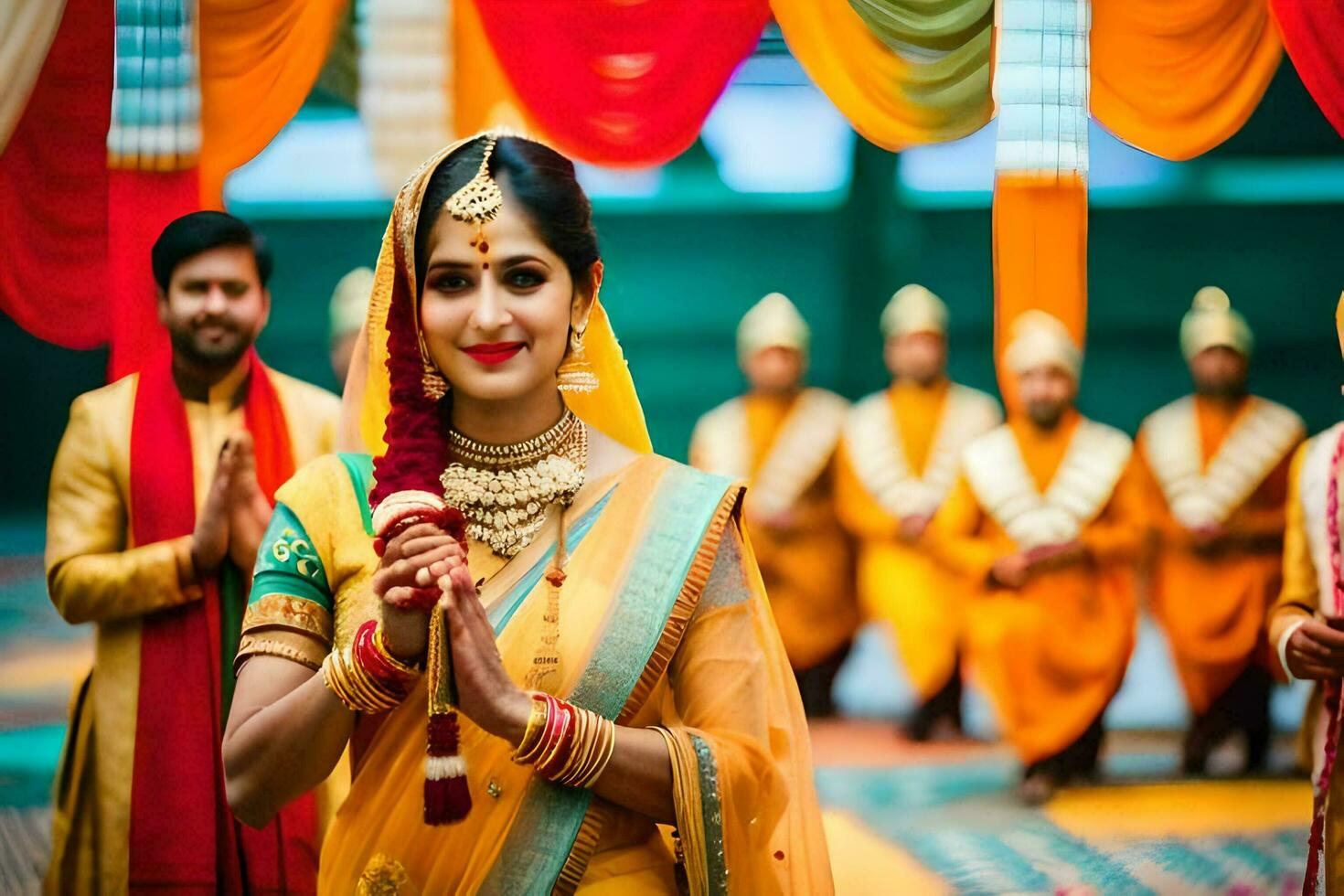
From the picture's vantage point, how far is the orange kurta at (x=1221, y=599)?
3311 millimetres

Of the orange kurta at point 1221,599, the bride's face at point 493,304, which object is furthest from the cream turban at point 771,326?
the bride's face at point 493,304

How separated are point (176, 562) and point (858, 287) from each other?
58.1 inches

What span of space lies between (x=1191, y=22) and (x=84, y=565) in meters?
2.52

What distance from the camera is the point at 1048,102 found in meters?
3.27

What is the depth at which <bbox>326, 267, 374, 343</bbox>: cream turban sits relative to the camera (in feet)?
10.6

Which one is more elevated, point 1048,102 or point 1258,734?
point 1048,102

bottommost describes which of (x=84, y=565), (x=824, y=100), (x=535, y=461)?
(x=84, y=565)

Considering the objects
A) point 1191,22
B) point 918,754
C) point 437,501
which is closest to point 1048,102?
point 1191,22

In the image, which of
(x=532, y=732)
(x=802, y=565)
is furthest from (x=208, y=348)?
(x=532, y=732)

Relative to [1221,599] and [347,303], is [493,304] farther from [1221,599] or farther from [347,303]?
[1221,599]

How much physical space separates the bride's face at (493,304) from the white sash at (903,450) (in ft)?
4.53

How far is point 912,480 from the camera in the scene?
3.32m

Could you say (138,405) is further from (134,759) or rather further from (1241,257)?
(1241,257)

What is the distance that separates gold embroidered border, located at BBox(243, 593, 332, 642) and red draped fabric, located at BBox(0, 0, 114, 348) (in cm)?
149
